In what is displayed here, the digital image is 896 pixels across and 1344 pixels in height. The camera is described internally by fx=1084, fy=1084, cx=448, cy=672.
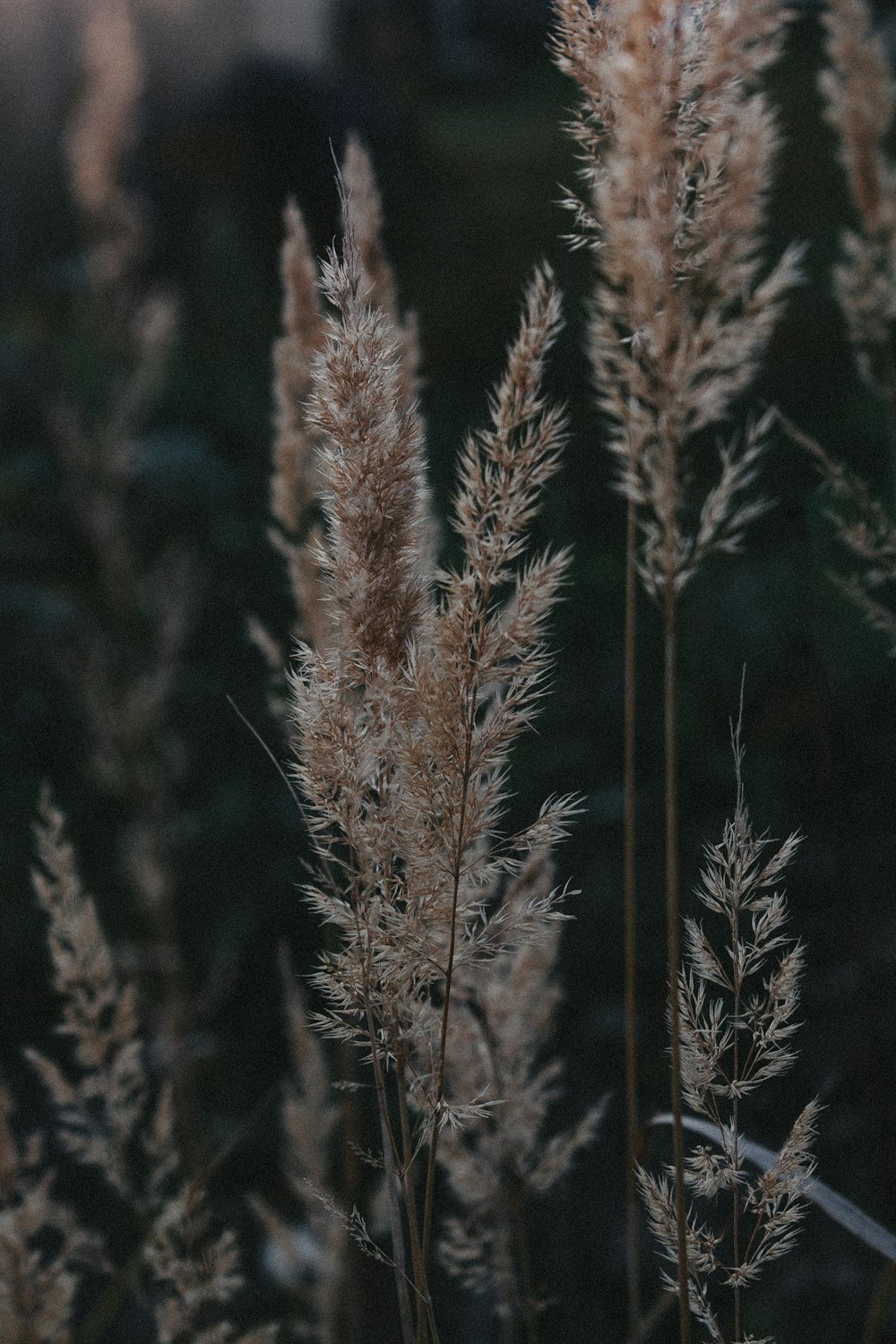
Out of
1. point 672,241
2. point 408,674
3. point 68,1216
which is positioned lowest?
point 68,1216

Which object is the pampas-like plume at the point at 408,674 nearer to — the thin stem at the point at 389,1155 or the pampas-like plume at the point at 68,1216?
the thin stem at the point at 389,1155

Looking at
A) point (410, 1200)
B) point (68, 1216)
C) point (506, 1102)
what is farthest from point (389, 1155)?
point (68, 1216)

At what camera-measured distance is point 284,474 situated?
1.37m

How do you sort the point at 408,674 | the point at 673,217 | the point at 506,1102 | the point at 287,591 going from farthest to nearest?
1. the point at 287,591
2. the point at 506,1102
3. the point at 408,674
4. the point at 673,217

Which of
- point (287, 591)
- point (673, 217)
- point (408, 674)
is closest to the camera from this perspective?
point (673, 217)

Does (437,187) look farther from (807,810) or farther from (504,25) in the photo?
(807,810)

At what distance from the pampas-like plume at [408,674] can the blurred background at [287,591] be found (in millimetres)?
223

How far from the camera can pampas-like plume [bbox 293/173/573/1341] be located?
2.63ft

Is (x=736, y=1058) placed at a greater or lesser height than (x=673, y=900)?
lesser

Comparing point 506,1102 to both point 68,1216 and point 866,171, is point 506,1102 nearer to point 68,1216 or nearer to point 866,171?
point 68,1216

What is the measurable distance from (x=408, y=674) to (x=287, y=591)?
4.14 feet

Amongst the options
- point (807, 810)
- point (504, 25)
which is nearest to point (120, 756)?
point (807, 810)

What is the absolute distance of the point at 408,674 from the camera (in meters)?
0.84

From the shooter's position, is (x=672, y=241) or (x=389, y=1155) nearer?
(x=672, y=241)
